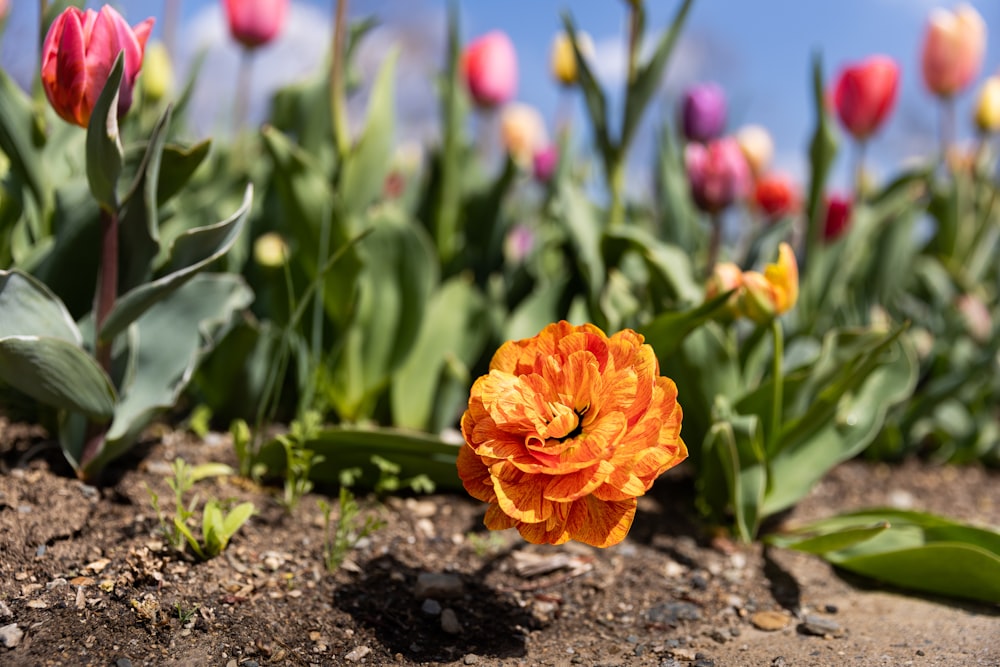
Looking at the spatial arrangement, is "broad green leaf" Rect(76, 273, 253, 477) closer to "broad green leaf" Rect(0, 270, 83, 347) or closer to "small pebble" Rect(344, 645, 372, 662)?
"broad green leaf" Rect(0, 270, 83, 347)

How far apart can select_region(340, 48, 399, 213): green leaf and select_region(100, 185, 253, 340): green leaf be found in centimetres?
53

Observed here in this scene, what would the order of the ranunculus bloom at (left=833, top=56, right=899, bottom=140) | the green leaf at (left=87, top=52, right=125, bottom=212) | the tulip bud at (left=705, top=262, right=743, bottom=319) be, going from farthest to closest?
the ranunculus bloom at (left=833, top=56, right=899, bottom=140)
the tulip bud at (left=705, top=262, right=743, bottom=319)
the green leaf at (left=87, top=52, right=125, bottom=212)

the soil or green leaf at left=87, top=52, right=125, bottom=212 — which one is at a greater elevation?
green leaf at left=87, top=52, right=125, bottom=212

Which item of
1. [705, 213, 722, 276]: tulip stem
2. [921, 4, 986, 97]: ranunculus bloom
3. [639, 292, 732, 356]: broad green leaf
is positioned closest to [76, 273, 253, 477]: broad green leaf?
[639, 292, 732, 356]: broad green leaf

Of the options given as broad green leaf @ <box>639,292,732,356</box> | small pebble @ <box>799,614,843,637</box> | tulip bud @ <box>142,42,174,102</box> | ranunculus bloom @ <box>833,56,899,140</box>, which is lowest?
small pebble @ <box>799,614,843,637</box>

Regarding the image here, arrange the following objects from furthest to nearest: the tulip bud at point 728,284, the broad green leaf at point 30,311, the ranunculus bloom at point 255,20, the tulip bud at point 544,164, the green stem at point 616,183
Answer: the tulip bud at point 544,164
the ranunculus bloom at point 255,20
the green stem at point 616,183
the tulip bud at point 728,284
the broad green leaf at point 30,311

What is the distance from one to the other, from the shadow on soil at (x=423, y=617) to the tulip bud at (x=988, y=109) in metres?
2.40

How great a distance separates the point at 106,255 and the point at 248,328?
396 millimetres

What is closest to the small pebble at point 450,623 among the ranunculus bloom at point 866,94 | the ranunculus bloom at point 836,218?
the ranunculus bloom at point 836,218

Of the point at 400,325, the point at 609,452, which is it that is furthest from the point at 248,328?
the point at 609,452

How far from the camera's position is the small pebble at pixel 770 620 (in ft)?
4.19

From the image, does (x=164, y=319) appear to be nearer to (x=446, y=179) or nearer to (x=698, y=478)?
(x=446, y=179)

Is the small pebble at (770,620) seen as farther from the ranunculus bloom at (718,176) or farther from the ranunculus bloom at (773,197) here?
the ranunculus bloom at (773,197)

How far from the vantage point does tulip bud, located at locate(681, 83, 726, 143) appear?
224cm
